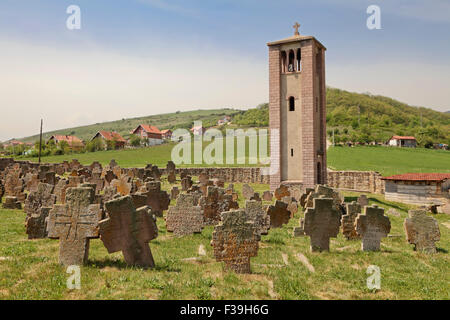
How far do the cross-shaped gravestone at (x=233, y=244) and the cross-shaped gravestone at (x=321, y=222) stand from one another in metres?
3.09

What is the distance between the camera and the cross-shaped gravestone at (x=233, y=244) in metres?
7.67

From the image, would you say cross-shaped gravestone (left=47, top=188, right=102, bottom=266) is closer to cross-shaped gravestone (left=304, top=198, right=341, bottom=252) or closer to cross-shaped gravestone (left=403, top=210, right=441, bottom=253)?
cross-shaped gravestone (left=304, top=198, right=341, bottom=252)

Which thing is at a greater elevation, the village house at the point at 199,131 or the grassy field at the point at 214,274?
the village house at the point at 199,131

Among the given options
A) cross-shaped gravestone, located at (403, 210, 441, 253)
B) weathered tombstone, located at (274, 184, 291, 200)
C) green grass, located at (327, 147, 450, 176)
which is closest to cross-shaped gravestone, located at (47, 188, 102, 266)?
cross-shaped gravestone, located at (403, 210, 441, 253)

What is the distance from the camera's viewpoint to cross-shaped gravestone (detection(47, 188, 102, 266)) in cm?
764

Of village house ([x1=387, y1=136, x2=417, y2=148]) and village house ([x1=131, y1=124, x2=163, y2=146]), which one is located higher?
village house ([x1=131, y1=124, x2=163, y2=146])

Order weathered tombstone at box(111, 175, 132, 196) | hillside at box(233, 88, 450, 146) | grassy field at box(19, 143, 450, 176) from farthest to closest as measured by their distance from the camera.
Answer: hillside at box(233, 88, 450, 146), grassy field at box(19, 143, 450, 176), weathered tombstone at box(111, 175, 132, 196)

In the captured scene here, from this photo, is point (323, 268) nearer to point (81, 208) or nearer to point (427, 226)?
point (427, 226)

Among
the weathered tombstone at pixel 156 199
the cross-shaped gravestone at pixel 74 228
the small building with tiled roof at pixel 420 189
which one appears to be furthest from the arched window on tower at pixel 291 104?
the cross-shaped gravestone at pixel 74 228

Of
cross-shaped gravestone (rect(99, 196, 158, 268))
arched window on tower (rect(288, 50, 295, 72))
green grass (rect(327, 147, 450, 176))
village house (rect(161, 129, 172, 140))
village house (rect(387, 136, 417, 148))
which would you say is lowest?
cross-shaped gravestone (rect(99, 196, 158, 268))

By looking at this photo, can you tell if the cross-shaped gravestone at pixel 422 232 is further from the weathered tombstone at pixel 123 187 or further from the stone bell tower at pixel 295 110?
the stone bell tower at pixel 295 110

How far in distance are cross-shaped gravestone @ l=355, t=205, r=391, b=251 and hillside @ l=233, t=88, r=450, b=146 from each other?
68.8 m

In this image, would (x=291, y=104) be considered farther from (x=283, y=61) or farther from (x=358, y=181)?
(x=358, y=181)

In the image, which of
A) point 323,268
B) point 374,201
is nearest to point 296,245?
point 323,268
